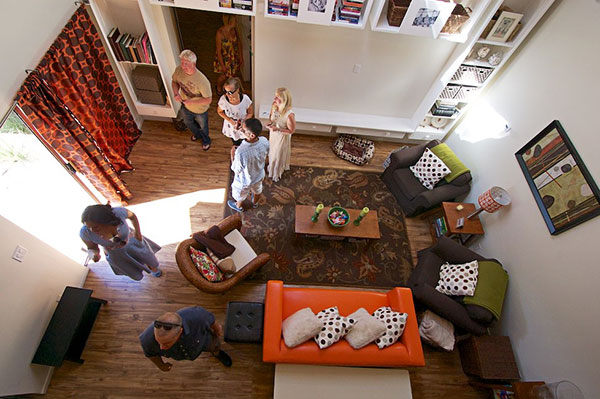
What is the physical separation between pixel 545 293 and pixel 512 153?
1.69 metres

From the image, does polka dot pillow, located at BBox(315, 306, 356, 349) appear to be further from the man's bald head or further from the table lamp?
the table lamp

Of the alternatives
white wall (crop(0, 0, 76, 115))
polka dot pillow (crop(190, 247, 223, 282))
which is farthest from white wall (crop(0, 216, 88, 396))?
polka dot pillow (crop(190, 247, 223, 282))

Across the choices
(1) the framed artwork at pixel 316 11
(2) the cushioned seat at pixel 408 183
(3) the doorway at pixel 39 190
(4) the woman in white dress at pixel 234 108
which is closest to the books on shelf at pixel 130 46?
(4) the woman in white dress at pixel 234 108

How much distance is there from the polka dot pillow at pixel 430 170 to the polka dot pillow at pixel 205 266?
122 inches

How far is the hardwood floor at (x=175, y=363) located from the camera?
3.09 meters

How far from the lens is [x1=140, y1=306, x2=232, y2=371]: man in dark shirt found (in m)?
2.27

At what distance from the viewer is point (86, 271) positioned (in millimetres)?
3602

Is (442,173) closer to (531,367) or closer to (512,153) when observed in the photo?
(512,153)

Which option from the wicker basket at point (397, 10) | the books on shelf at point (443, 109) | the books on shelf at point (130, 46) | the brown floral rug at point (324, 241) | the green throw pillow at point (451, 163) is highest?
the wicker basket at point (397, 10)

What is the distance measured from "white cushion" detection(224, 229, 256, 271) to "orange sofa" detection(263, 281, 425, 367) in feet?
1.62

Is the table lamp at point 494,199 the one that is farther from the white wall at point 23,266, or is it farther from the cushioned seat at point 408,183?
the white wall at point 23,266

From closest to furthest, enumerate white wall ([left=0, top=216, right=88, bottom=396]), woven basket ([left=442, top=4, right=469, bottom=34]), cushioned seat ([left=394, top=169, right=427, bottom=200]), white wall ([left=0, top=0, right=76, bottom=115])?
white wall ([left=0, top=0, right=76, bottom=115]) < white wall ([left=0, top=216, right=88, bottom=396]) < woven basket ([left=442, top=4, right=469, bottom=34]) < cushioned seat ([left=394, top=169, right=427, bottom=200])

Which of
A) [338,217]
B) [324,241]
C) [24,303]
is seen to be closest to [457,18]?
[338,217]

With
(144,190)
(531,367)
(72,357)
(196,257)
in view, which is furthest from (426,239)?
(72,357)
